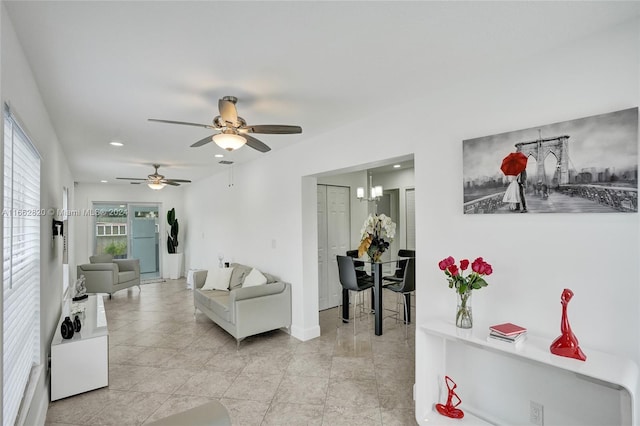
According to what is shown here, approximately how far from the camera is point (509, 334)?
1.88 metres

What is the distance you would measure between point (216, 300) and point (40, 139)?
8.67 feet

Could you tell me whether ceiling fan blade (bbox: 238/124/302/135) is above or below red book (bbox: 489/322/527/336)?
above

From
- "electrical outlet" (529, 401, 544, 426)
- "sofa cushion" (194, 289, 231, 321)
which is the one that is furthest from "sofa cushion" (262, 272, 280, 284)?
"electrical outlet" (529, 401, 544, 426)

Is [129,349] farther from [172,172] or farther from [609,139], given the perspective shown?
[609,139]

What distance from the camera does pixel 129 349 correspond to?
12.6ft

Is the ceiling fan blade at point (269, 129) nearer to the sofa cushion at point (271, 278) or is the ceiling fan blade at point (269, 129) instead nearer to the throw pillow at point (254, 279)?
the throw pillow at point (254, 279)

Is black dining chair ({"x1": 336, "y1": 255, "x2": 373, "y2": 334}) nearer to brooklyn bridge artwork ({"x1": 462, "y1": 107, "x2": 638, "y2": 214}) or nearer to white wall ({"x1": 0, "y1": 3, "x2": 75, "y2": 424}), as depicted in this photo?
brooklyn bridge artwork ({"x1": 462, "y1": 107, "x2": 638, "y2": 214})

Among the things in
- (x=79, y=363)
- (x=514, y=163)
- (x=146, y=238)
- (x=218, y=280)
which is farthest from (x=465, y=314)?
(x=146, y=238)

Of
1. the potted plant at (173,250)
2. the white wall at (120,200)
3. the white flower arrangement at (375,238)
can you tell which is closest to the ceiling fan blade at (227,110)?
the white flower arrangement at (375,238)

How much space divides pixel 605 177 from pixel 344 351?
9.58ft

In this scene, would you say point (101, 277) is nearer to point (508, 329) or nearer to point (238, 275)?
point (238, 275)

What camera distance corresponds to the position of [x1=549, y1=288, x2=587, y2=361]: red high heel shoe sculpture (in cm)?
170

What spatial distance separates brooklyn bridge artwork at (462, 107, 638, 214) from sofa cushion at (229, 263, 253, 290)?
3.49 m

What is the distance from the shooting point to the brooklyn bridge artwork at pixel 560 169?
1.70 meters
